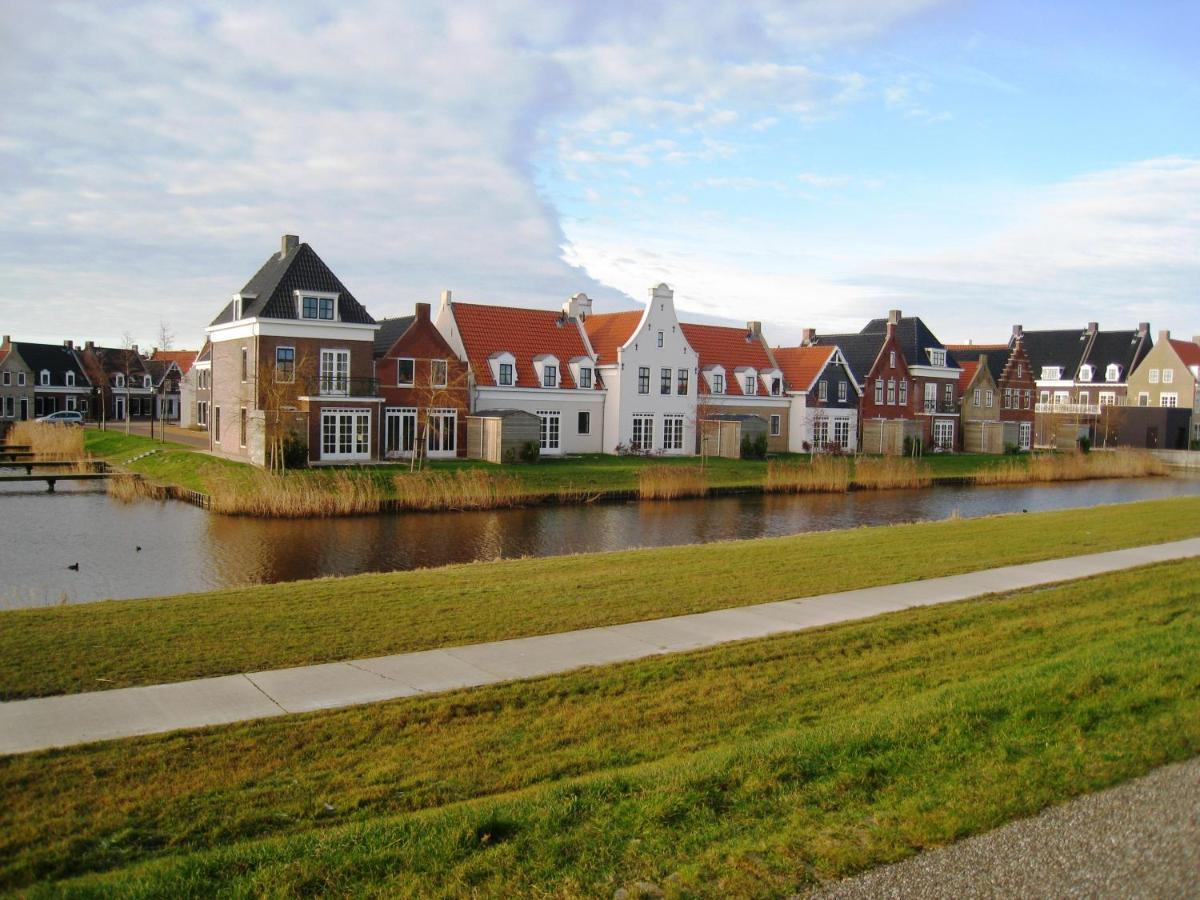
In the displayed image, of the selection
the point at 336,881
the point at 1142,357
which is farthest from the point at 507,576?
the point at 1142,357

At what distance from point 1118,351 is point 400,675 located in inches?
3231

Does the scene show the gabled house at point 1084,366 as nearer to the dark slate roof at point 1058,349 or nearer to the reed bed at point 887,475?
the dark slate roof at point 1058,349

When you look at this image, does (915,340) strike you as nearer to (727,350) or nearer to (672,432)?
(727,350)

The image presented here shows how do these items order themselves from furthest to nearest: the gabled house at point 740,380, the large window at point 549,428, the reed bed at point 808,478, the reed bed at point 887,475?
the gabled house at point 740,380 < the large window at point 549,428 < the reed bed at point 887,475 < the reed bed at point 808,478

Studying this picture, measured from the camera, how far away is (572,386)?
4241 centimetres

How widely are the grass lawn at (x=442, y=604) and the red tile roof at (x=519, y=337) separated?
24.3 meters

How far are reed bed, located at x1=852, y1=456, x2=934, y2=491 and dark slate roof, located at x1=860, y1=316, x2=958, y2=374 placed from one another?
53.5 feet

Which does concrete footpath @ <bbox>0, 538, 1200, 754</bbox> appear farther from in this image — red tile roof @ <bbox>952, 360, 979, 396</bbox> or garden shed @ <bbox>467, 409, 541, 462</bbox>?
red tile roof @ <bbox>952, 360, 979, 396</bbox>

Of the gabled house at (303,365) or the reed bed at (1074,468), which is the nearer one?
the gabled house at (303,365)

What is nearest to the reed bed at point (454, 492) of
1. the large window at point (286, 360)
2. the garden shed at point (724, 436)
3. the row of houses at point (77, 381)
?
the large window at point (286, 360)

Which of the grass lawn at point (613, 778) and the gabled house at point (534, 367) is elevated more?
the gabled house at point (534, 367)

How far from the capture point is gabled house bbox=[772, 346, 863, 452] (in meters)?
50.0

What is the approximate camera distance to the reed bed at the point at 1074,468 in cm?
4430

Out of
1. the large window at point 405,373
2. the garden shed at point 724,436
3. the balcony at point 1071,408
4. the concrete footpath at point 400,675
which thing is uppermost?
the large window at point 405,373
